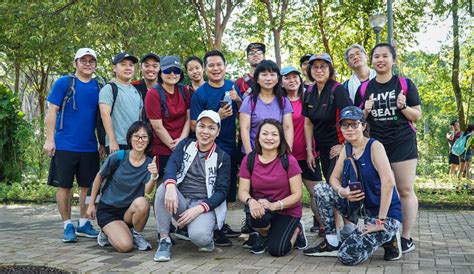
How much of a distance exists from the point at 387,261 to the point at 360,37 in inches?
587

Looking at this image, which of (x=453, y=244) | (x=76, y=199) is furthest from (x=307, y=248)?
(x=76, y=199)

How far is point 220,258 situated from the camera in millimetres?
5004

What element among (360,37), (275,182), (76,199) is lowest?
(76,199)

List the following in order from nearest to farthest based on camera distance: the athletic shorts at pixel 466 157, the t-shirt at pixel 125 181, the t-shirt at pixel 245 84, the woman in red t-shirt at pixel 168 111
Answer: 1. the t-shirt at pixel 125 181
2. the woman in red t-shirt at pixel 168 111
3. the t-shirt at pixel 245 84
4. the athletic shorts at pixel 466 157

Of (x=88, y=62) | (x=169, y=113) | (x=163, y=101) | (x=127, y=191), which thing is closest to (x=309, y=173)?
(x=169, y=113)

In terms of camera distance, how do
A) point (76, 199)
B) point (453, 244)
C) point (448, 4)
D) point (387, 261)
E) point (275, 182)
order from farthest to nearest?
1. point (448, 4)
2. point (76, 199)
3. point (453, 244)
4. point (275, 182)
5. point (387, 261)

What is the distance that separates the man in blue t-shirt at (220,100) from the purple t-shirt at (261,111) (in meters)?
0.19

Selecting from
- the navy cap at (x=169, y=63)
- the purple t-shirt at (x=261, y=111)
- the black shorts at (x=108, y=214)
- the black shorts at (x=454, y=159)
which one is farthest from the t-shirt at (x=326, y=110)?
the black shorts at (x=454, y=159)

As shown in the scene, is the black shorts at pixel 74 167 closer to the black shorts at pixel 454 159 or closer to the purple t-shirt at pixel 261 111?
the purple t-shirt at pixel 261 111

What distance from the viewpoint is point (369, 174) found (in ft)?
15.8

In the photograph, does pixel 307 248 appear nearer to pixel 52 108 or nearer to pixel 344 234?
pixel 344 234

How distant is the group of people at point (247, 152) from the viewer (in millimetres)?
4883

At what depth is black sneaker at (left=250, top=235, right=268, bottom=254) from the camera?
204 inches

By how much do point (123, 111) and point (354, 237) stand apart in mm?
2947
